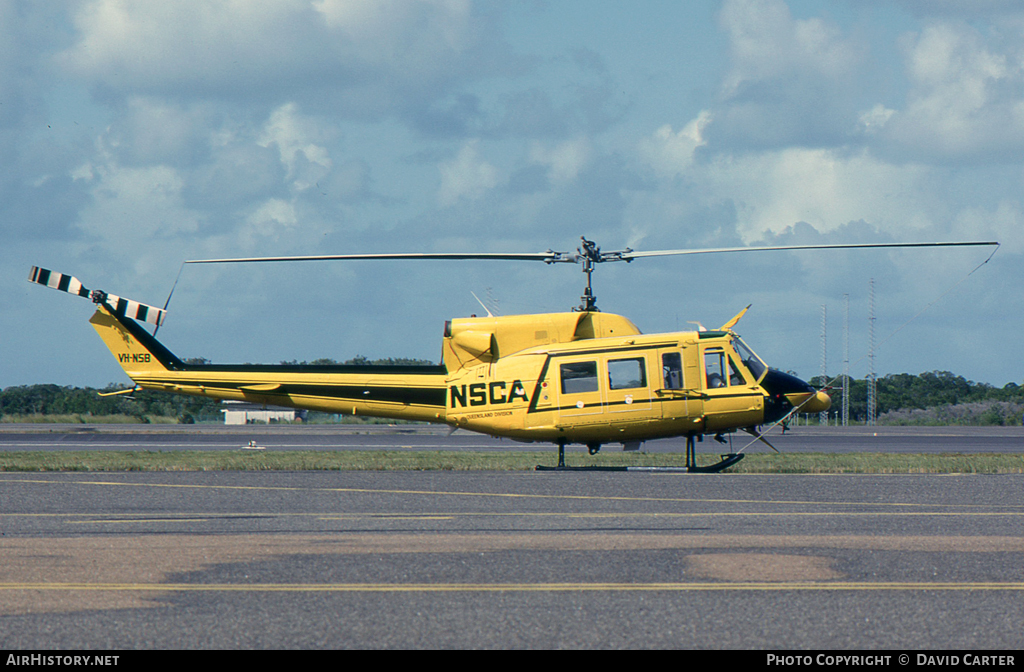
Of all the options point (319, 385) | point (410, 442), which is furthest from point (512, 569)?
point (410, 442)

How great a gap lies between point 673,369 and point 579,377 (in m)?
1.88

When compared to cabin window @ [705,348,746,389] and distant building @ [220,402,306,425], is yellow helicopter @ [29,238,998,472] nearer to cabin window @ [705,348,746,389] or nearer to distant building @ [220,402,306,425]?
cabin window @ [705,348,746,389]

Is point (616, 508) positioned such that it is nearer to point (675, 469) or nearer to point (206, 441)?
point (675, 469)

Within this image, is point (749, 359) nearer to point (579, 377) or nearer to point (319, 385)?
point (579, 377)

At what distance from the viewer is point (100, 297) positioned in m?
21.8

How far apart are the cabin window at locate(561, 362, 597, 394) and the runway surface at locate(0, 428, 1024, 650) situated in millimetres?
3364

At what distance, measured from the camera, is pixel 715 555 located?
373 inches

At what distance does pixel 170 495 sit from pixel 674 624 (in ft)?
36.0

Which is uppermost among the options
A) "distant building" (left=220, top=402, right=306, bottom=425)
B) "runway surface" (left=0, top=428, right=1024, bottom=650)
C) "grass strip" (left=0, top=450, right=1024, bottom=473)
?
"runway surface" (left=0, top=428, right=1024, bottom=650)

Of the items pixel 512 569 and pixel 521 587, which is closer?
pixel 521 587

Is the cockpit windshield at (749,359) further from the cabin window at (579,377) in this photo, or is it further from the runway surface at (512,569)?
the runway surface at (512,569)

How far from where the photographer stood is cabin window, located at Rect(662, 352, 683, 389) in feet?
61.3

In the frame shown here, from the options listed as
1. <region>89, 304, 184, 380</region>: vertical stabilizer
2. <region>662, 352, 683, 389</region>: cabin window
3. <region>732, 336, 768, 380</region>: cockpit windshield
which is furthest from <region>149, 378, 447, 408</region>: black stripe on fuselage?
<region>732, 336, 768, 380</region>: cockpit windshield
